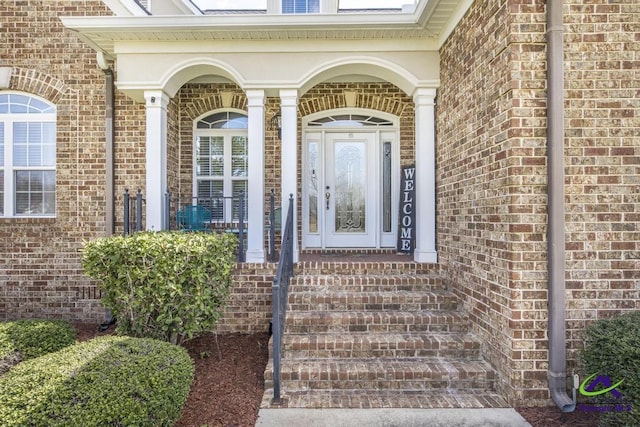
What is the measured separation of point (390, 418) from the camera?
10.1 ft

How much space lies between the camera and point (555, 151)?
3.17 metres

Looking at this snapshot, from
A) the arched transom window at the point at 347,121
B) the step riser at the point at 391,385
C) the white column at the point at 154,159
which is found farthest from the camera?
the arched transom window at the point at 347,121

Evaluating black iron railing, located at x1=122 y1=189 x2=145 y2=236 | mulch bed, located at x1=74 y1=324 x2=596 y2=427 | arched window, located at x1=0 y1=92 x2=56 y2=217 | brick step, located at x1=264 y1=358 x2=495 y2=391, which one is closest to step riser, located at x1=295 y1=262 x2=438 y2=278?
mulch bed, located at x1=74 y1=324 x2=596 y2=427

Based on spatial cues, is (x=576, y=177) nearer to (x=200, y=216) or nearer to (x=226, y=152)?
(x=200, y=216)

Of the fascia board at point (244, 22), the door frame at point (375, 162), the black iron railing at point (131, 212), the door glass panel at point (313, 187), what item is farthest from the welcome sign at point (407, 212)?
the black iron railing at point (131, 212)

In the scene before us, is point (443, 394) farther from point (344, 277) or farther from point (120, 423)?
point (120, 423)

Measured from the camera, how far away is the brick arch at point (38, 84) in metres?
5.75

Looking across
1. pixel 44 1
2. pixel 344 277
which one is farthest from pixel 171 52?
pixel 344 277

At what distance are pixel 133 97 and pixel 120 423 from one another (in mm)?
4408

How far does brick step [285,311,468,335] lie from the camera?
405cm

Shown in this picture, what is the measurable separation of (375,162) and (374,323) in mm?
3275

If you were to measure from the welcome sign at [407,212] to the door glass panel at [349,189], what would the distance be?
690 mm

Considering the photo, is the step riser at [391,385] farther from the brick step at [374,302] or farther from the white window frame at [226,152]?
the white window frame at [226,152]

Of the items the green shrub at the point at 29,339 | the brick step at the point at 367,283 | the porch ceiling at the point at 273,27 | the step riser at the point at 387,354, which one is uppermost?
the porch ceiling at the point at 273,27
